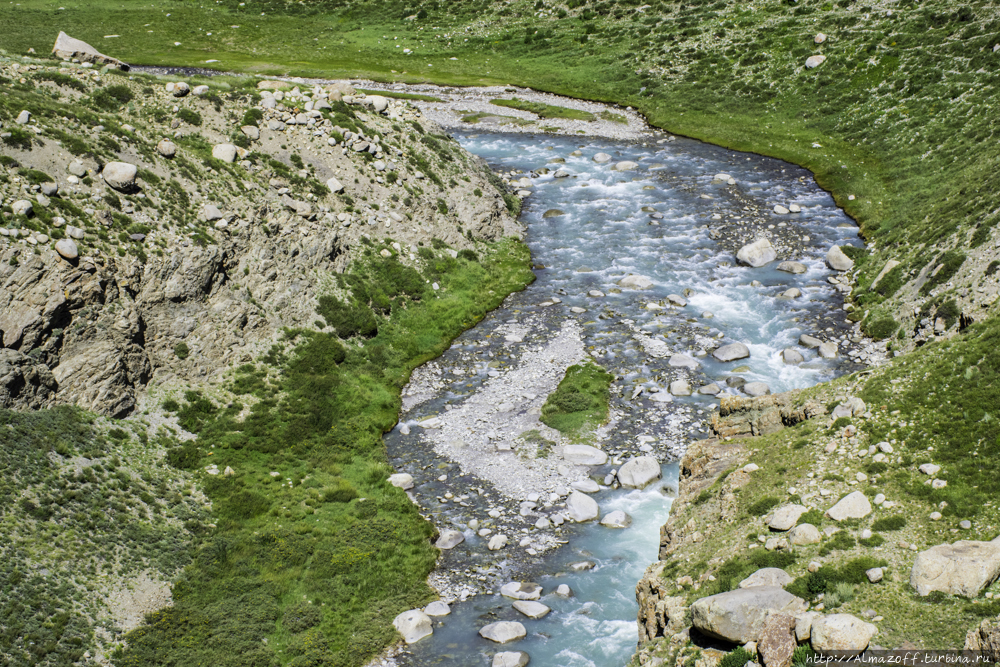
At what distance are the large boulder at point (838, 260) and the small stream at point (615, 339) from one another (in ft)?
2.31

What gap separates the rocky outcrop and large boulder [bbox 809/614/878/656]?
1277 centimetres

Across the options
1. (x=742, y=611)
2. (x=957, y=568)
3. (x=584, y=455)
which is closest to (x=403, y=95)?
(x=584, y=455)

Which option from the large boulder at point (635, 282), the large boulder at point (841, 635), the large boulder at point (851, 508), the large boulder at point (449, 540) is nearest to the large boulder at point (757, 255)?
the large boulder at point (635, 282)

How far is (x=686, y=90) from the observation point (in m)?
88.4

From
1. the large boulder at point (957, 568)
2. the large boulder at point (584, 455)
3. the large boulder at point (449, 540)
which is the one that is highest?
the large boulder at point (957, 568)

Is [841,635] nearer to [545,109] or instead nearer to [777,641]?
[777,641]

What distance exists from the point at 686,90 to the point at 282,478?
70.5m

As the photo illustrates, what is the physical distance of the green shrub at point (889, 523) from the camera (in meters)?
24.6

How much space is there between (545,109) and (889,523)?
235 feet

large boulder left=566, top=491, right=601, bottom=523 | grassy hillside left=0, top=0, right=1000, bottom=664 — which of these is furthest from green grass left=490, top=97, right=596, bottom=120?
large boulder left=566, top=491, right=601, bottom=523

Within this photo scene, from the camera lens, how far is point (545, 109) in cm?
8844

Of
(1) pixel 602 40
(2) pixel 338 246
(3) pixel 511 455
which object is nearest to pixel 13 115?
(2) pixel 338 246

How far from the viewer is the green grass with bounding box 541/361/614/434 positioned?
39.8m

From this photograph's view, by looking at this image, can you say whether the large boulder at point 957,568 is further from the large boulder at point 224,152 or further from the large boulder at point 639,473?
the large boulder at point 224,152
